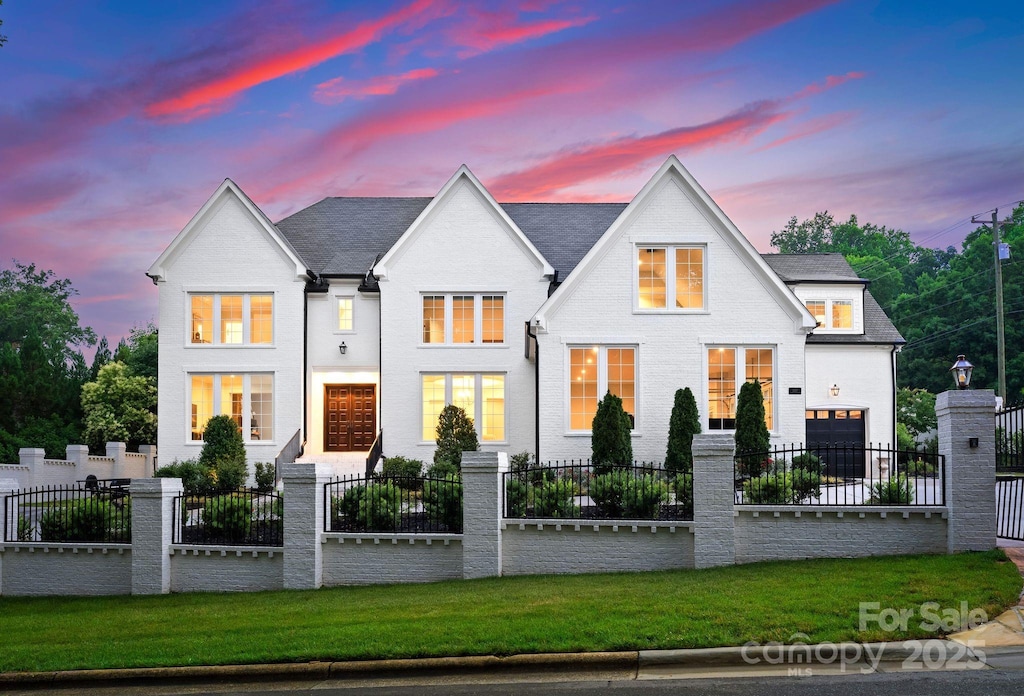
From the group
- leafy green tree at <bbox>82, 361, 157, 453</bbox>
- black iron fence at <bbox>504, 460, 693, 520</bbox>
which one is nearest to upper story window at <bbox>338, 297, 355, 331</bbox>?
black iron fence at <bbox>504, 460, 693, 520</bbox>

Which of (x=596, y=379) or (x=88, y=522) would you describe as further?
(x=596, y=379)

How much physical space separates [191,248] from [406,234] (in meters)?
6.53

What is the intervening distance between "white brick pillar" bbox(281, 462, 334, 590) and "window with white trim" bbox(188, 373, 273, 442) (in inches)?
488

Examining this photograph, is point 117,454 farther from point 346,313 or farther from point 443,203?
point 443,203

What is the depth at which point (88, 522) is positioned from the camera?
17.7 metres

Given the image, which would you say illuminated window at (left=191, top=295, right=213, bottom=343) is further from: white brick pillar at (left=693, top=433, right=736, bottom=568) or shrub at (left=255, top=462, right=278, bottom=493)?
white brick pillar at (left=693, top=433, right=736, bottom=568)

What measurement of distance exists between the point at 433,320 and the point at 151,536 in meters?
12.5

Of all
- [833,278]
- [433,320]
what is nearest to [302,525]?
[433,320]

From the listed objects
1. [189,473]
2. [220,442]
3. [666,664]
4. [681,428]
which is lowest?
[666,664]

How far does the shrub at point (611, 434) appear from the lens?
2356 cm

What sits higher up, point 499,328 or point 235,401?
point 499,328

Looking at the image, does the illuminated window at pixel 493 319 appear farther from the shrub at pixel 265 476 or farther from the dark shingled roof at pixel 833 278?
the dark shingled roof at pixel 833 278

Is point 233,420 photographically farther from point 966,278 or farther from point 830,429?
point 966,278

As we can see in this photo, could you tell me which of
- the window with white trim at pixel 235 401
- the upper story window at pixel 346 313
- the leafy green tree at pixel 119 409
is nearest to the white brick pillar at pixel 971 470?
the upper story window at pixel 346 313
